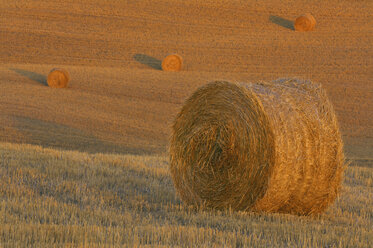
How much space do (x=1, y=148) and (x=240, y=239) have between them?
695 cm

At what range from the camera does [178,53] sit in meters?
31.4

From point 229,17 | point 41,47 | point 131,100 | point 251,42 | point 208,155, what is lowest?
point 208,155

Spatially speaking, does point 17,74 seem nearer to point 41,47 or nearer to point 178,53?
point 41,47

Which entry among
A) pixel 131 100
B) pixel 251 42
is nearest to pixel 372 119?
pixel 131 100

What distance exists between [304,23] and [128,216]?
3188 centimetres

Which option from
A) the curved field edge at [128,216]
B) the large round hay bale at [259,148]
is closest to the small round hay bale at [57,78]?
the curved field edge at [128,216]

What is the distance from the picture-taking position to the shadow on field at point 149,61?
29.6 meters

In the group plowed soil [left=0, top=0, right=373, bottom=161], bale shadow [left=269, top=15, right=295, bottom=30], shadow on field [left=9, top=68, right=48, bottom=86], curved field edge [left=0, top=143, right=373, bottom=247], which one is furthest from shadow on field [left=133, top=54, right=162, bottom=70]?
curved field edge [left=0, top=143, right=373, bottom=247]

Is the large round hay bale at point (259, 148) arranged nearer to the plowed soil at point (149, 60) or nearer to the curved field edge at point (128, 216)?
the curved field edge at point (128, 216)

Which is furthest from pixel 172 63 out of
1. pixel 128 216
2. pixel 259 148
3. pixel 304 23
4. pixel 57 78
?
pixel 128 216

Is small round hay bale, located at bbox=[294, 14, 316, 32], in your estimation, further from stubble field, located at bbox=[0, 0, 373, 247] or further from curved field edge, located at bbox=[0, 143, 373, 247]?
curved field edge, located at bbox=[0, 143, 373, 247]

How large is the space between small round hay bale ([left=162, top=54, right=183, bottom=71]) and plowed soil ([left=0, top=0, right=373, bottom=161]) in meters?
0.63

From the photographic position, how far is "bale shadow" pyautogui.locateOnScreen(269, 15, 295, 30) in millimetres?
36469

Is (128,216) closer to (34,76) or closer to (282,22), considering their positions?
(34,76)
